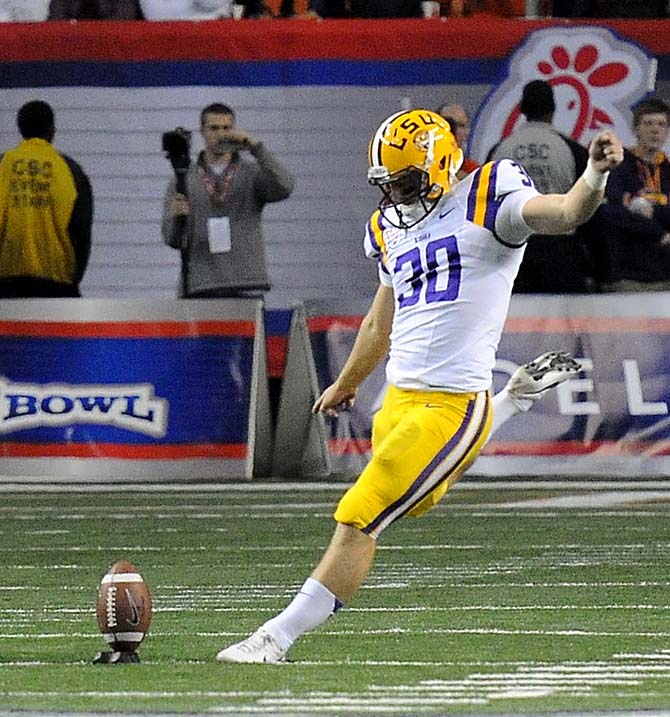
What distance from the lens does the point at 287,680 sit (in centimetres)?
668

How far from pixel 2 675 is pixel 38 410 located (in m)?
7.73

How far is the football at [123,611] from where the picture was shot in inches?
277

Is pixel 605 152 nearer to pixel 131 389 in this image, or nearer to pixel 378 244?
pixel 378 244

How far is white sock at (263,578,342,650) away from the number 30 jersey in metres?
0.73

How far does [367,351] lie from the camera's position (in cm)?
778

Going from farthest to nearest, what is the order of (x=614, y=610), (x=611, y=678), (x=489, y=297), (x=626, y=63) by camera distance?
(x=626, y=63) < (x=614, y=610) < (x=489, y=297) < (x=611, y=678)

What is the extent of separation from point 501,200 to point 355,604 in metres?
2.36

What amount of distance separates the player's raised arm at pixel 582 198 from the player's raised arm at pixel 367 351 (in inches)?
35.2

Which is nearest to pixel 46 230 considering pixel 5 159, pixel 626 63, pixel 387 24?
pixel 5 159

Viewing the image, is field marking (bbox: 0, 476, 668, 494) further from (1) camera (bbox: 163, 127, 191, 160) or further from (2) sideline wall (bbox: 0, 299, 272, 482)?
(1) camera (bbox: 163, 127, 191, 160)

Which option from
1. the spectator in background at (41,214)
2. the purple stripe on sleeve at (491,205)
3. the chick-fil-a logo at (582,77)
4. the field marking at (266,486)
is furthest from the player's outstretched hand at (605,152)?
the chick-fil-a logo at (582,77)

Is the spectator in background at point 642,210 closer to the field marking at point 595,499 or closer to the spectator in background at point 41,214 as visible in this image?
the field marking at point 595,499

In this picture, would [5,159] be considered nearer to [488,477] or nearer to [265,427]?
[265,427]

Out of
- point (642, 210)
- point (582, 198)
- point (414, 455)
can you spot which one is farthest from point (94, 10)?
point (582, 198)
